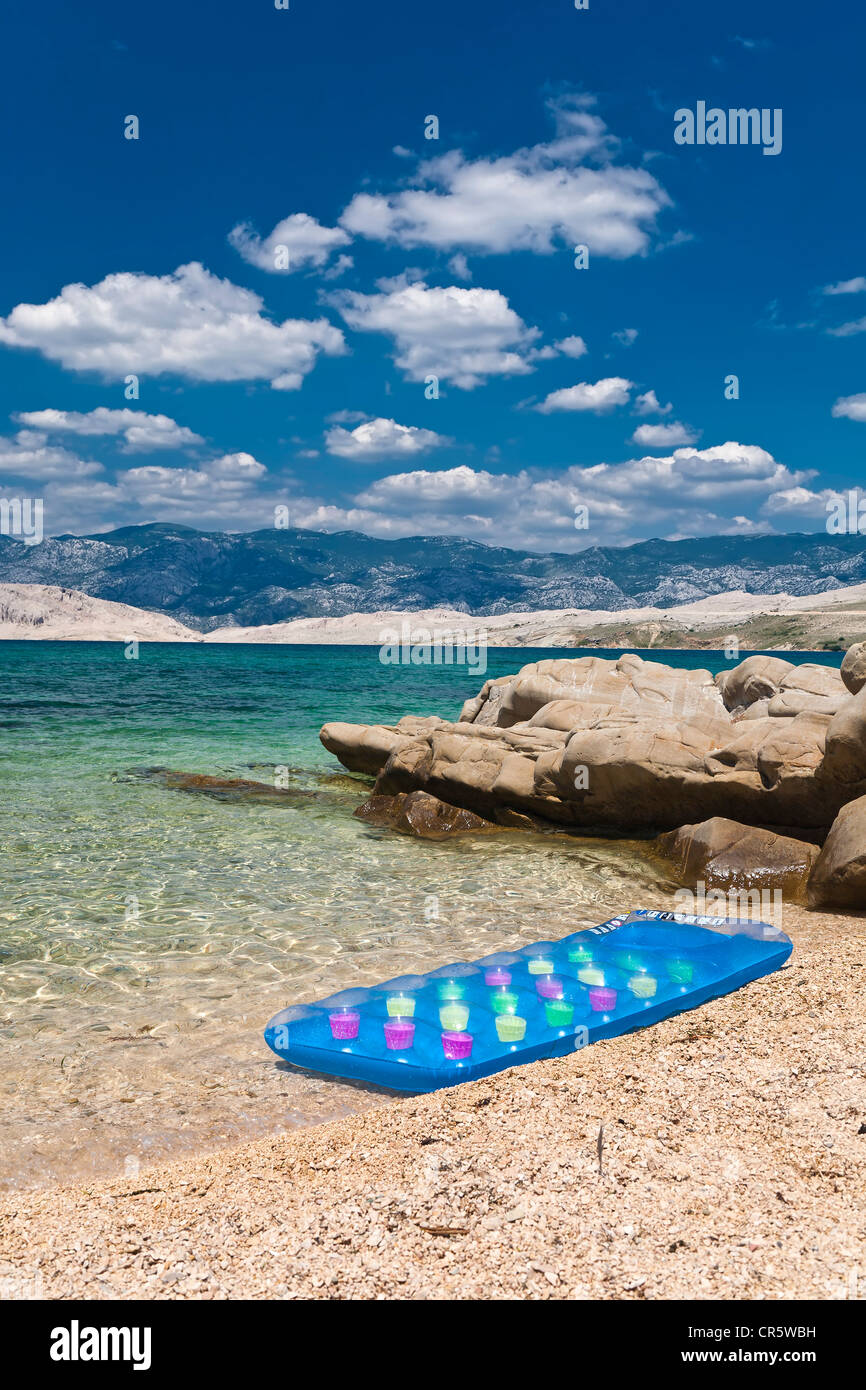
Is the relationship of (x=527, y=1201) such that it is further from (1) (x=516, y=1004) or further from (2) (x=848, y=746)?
(2) (x=848, y=746)

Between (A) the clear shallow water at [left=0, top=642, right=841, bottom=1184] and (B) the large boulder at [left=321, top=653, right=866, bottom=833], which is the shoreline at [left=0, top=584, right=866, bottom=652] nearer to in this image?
(B) the large boulder at [left=321, top=653, right=866, bottom=833]

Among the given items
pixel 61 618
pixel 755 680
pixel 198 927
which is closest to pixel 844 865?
pixel 198 927

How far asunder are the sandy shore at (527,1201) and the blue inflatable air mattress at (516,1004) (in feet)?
1.24

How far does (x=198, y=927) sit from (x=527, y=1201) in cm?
673

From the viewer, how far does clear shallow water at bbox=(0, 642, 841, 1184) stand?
19.0 feet

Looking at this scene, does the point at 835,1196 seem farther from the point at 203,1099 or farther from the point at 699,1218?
the point at 203,1099

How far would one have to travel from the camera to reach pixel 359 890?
11516 millimetres

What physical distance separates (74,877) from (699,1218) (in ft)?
33.4

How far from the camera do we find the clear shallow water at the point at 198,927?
19.0 ft

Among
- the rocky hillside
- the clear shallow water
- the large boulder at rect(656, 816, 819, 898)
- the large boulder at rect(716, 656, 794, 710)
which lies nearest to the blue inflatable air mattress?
the clear shallow water

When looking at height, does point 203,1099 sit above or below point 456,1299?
below

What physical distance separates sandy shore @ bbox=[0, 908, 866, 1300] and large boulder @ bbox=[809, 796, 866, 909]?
403 cm
